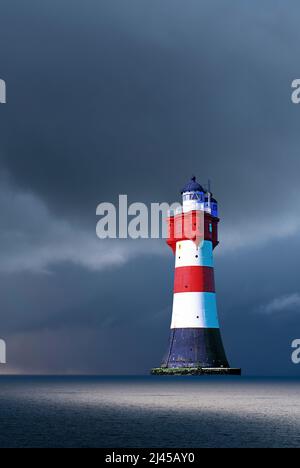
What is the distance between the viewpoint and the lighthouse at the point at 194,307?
72.8 meters

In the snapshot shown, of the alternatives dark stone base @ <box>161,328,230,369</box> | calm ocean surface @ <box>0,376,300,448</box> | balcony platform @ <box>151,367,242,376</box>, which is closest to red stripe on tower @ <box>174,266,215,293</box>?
dark stone base @ <box>161,328,230,369</box>

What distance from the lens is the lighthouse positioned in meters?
72.8

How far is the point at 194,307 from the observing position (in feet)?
238

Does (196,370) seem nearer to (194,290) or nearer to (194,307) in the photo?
(194,307)

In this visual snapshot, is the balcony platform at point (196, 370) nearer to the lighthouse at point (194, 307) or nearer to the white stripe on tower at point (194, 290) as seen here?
the lighthouse at point (194, 307)

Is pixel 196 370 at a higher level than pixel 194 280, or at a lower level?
lower

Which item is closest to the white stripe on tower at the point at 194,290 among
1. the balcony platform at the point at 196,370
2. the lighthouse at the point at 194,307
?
the lighthouse at the point at 194,307

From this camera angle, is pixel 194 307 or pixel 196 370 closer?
pixel 194 307

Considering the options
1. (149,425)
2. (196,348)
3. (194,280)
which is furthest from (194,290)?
(149,425)

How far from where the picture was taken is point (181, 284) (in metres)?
73.8

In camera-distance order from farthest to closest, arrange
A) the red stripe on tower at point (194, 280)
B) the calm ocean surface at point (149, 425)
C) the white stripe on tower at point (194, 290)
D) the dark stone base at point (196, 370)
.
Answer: the dark stone base at point (196, 370), the red stripe on tower at point (194, 280), the white stripe on tower at point (194, 290), the calm ocean surface at point (149, 425)
